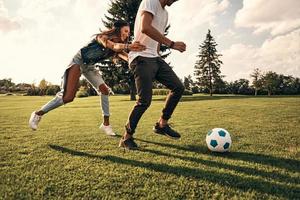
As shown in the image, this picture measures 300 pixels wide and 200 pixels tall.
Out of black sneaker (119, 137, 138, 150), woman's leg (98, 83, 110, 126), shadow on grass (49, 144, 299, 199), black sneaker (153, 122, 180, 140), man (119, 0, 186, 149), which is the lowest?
shadow on grass (49, 144, 299, 199)

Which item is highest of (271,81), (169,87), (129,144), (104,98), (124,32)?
(271,81)

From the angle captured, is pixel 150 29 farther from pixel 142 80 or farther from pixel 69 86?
pixel 69 86

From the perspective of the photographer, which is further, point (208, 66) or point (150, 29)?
point (208, 66)

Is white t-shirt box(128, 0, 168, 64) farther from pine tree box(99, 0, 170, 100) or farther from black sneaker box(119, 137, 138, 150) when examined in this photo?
pine tree box(99, 0, 170, 100)

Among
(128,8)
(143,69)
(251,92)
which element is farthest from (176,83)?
(251,92)

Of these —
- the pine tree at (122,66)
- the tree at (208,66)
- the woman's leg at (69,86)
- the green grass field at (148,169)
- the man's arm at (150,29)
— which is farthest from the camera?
the tree at (208,66)

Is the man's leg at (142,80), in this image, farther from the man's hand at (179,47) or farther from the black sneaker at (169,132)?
the black sneaker at (169,132)

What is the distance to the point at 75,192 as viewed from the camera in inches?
114

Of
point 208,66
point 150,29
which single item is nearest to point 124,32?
point 150,29

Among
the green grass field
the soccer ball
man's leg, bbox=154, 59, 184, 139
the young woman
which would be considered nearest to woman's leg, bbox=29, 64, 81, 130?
the young woman

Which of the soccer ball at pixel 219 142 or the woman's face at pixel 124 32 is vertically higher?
the woman's face at pixel 124 32

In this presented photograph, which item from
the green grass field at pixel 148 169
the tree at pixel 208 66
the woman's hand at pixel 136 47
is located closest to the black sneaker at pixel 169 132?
the green grass field at pixel 148 169

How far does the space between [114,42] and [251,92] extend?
206 feet

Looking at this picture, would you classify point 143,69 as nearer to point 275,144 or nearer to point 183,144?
point 183,144
